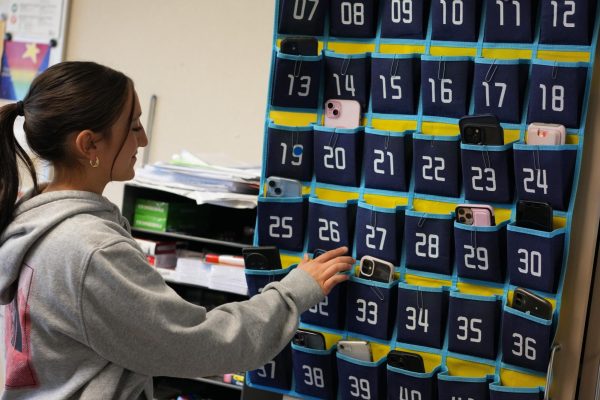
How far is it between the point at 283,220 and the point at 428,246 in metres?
0.36

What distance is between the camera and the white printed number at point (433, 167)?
1504mm

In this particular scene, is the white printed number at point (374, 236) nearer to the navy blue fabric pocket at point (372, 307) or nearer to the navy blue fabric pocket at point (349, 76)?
the navy blue fabric pocket at point (372, 307)

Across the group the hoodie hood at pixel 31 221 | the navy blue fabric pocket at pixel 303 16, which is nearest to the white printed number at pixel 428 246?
the navy blue fabric pocket at pixel 303 16

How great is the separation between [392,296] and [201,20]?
1460mm

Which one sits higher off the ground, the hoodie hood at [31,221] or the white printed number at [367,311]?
the hoodie hood at [31,221]

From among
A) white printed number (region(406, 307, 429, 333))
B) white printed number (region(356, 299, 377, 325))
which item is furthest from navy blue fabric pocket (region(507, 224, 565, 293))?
white printed number (region(356, 299, 377, 325))

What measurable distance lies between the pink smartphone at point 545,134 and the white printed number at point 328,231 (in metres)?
0.47

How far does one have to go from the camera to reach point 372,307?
5.18 feet

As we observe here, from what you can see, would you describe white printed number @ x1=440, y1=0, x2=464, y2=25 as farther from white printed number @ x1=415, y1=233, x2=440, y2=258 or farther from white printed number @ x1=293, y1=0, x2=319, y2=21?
white printed number @ x1=415, y1=233, x2=440, y2=258

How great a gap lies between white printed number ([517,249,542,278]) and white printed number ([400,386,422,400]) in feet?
1.18

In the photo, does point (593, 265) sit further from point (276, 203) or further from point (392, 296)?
point (276, 203)

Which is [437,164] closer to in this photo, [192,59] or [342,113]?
[342,113]

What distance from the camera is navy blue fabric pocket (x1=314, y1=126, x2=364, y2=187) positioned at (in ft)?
5.22

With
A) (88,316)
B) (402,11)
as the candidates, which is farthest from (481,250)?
(88,316)
